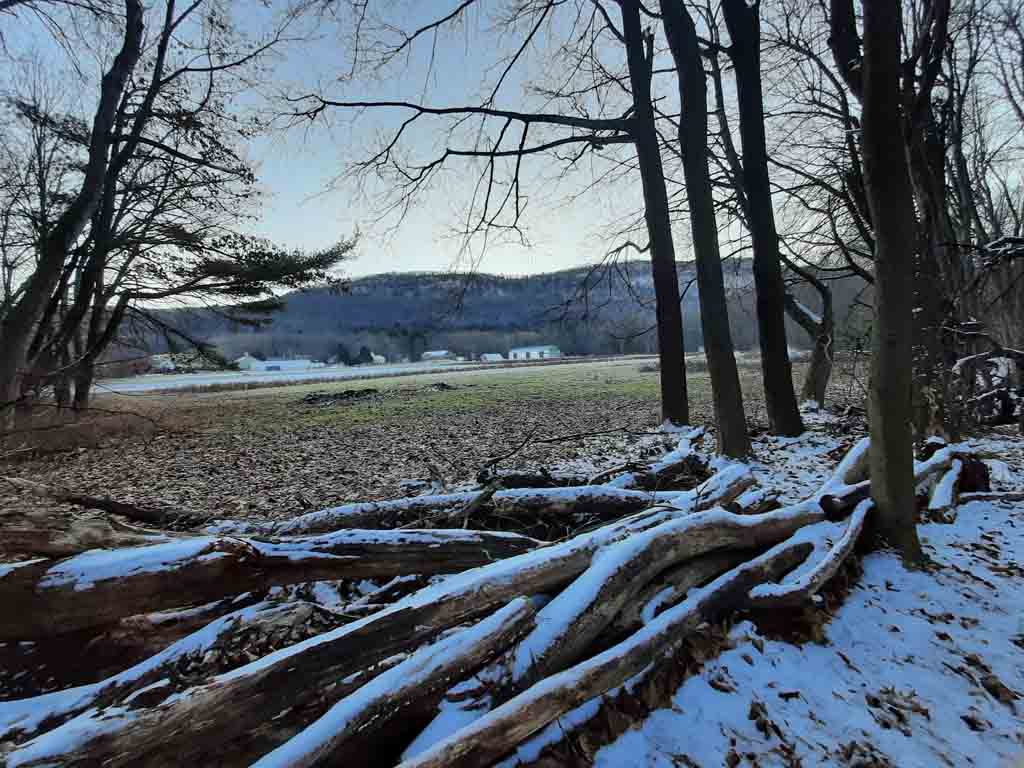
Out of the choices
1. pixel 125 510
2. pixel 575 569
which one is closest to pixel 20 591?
pixel 125 510

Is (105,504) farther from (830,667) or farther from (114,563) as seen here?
(830,667)

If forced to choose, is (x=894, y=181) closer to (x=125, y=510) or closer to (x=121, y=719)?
(x=121, y=719)

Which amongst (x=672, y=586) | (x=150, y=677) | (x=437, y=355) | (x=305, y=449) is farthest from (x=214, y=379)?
(x=672, y=586)

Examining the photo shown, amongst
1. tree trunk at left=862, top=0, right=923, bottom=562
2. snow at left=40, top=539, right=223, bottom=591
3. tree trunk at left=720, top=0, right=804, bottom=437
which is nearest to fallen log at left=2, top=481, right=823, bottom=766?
snow at left=40, top=539, right=223, bottom=591

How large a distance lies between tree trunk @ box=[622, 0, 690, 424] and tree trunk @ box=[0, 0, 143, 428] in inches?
343

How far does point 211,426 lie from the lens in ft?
48.2

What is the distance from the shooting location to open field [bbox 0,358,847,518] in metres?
6.45

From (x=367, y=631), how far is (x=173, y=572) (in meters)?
0.88

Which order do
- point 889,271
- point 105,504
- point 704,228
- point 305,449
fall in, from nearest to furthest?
point 889,271, point 105,504, point 704,228, point 305,449

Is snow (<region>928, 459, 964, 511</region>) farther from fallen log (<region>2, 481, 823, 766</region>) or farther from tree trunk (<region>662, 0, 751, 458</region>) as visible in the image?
fallen log (<region>2, 481, 823, 766</region>)

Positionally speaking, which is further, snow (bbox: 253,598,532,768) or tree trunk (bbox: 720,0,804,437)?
tree trunk (bbox: 720,0,804,437)

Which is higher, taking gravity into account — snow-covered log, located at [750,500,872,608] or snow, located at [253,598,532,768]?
snow, located at [253,598,532,768]

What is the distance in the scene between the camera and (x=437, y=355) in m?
105

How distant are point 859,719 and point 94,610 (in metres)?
3.41
